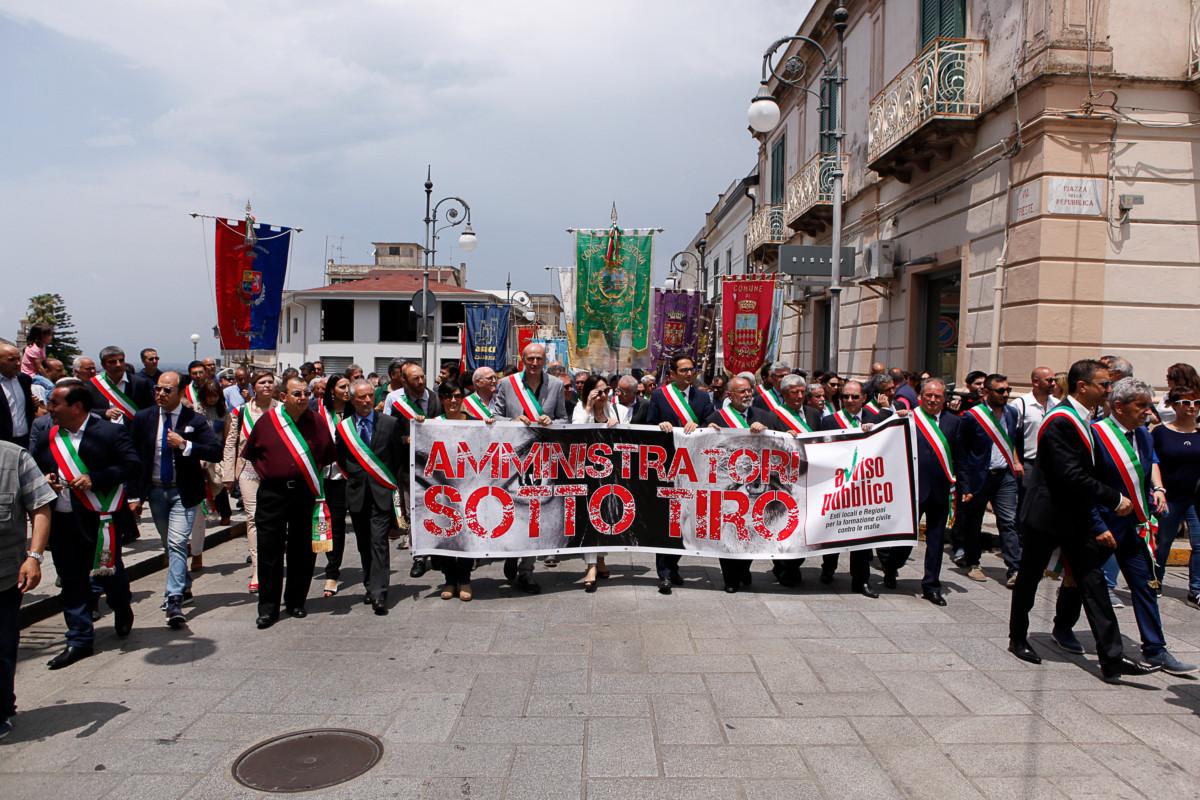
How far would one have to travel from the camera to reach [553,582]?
7.38 metres

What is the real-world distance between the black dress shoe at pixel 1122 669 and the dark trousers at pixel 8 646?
6.27 metres

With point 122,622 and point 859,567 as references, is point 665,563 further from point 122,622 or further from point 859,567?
point 122,622

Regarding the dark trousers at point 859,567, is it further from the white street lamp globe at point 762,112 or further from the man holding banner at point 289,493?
the white street lamp globe at point 762,112

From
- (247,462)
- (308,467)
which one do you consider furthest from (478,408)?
(247,462)

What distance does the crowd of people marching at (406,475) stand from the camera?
508 cm

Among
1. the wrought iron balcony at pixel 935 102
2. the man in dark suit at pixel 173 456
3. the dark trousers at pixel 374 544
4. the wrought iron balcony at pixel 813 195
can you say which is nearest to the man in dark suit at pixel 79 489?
the man in dark suit at pixel 173 456

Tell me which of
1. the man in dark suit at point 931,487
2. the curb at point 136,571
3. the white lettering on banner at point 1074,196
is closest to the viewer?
the curb at point 136,571

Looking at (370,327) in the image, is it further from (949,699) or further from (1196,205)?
(949,699)

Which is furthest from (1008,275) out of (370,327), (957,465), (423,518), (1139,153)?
(370,327)

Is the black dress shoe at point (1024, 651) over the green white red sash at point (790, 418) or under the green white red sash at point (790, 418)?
under

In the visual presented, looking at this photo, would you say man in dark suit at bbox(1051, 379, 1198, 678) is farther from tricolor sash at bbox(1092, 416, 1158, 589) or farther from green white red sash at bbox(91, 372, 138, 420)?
green white red sash at bbox(91, 372, 138, 420)

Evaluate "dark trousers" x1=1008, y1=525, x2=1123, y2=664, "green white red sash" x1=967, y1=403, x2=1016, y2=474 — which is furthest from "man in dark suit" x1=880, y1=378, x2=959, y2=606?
"dark trousers" x1=1008, y1=525, x2=1123, y2=664

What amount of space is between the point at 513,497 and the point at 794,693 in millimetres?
3075

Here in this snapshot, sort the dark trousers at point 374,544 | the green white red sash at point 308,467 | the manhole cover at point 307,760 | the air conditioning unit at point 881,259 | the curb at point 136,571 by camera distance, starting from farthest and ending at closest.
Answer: the air conditioning unit at point 881,259
the dark trousers at point 374,544
the green white red sash at point 308,467
the curb at point 136,571
the manhole cover at point 307,760
